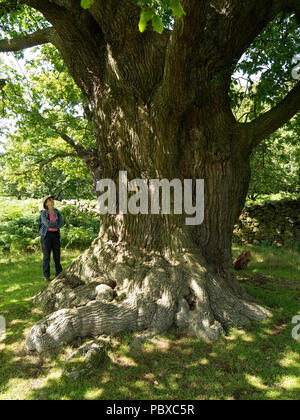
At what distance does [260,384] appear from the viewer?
10.8 feet

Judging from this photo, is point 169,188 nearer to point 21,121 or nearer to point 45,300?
point 45,300

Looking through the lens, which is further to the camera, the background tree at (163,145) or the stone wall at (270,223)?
the stone wall at (270,223)

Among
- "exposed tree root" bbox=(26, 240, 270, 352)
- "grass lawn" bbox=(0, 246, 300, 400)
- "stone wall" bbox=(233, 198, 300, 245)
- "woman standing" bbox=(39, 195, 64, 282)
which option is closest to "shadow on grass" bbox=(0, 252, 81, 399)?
"grass lawn" bbox=(0, 246, 300, 400)

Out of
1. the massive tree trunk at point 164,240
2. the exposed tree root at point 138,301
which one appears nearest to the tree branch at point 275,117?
the massive tree trunk at point 164,240

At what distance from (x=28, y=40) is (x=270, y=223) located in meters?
11.2

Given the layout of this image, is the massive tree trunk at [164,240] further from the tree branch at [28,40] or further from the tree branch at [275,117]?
the tree branch at [28,40]

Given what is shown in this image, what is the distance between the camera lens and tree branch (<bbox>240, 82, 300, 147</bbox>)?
4984 millimetres

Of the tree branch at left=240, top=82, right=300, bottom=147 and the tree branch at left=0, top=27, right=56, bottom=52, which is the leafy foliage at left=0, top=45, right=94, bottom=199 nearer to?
the tree branch at left=0, top=27, right=56, bottom=52

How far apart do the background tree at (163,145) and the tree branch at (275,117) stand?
0.06ft

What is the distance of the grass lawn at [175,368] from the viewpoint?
3199 mm

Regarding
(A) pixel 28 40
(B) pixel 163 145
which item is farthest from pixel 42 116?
(B) pixel 163 145

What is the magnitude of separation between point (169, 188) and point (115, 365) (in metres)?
2.86

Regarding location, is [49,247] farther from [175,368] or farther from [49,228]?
[175,368]

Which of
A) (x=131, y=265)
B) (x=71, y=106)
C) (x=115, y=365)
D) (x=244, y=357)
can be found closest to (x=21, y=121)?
(x=71, y=106)
